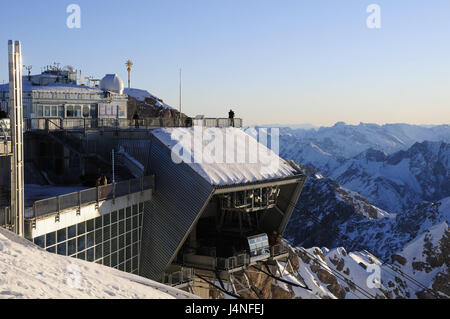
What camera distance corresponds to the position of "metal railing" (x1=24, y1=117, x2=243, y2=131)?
39.5 metres

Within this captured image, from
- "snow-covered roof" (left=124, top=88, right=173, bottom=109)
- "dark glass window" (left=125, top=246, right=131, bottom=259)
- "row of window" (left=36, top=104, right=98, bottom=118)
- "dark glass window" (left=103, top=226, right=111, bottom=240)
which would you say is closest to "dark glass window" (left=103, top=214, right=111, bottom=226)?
"dark glass window" (left=103, top=226, right=111, bottom=240)

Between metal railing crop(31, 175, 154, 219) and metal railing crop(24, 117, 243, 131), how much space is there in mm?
6532

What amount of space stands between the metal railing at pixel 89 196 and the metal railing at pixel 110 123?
6532 millimetres

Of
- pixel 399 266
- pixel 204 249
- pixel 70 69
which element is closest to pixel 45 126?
pixel 204 249

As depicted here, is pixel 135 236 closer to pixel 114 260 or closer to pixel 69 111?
pixel 114 260

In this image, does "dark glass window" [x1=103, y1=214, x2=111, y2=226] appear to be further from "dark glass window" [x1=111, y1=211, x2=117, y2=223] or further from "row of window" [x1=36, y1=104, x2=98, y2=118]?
"row of window" [x1=36, y1=104, x2=98, y2=118]

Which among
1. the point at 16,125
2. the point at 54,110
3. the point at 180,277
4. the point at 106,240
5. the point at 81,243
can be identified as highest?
the point at 54,110

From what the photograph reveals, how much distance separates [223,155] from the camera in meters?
39.6

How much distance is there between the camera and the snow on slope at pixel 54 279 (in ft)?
45.9

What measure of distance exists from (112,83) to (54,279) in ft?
144

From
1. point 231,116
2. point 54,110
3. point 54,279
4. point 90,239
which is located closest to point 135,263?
point 90,239

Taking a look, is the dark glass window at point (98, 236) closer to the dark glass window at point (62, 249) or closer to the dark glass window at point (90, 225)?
the dark glass window at point (90, 225)

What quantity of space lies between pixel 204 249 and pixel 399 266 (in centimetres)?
14455

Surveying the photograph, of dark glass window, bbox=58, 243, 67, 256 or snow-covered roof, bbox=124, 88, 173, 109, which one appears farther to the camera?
snow-covered roof, bbox=124, 88, 173, 109
